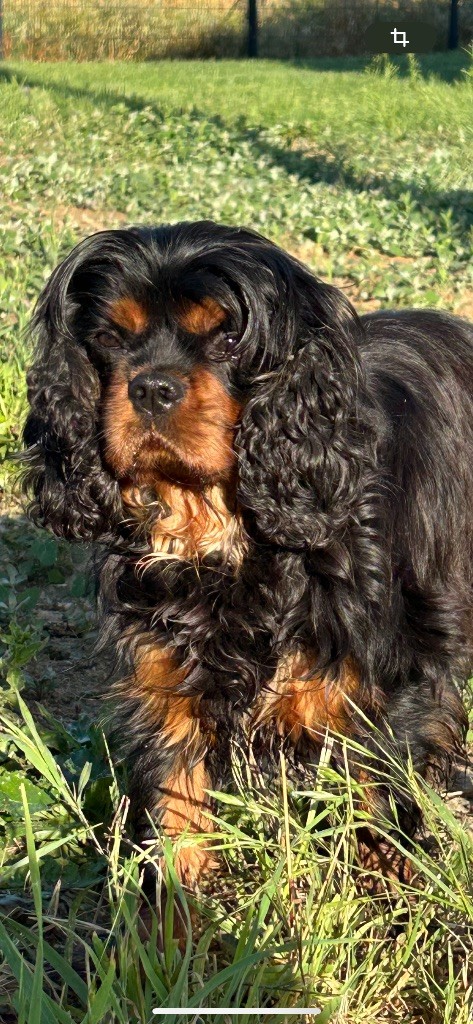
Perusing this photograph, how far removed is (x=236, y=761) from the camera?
2.87m

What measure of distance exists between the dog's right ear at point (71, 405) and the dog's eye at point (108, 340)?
8 cm

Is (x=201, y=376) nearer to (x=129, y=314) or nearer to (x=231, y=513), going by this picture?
(x=129, y=314)

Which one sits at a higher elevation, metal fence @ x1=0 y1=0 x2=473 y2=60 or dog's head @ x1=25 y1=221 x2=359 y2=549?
metal fence @ x1=0 y1=0 x2=473 y2=60

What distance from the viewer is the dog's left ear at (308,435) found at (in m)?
2.76

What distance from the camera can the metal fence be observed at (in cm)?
2238

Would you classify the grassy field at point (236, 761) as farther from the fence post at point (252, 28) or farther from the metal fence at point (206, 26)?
the fence post at point (252, 28)

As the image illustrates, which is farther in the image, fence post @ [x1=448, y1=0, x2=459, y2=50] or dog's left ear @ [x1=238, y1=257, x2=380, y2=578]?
fence post @ [x1=448, y1=0, x2=459, y2=50]

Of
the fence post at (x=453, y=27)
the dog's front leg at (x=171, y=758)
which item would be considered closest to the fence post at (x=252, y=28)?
the fence post at (x=453, y=27)

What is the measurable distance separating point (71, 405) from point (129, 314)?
1.00 ft

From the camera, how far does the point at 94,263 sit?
2844mm

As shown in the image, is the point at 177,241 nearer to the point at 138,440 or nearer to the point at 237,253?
the point at 237,253

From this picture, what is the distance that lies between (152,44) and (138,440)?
22501 mm

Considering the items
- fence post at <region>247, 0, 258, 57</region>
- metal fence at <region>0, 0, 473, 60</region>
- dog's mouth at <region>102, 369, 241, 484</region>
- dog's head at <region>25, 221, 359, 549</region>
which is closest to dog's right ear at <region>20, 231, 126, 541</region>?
dog's head at <region>25, 221, 359, 549</region>

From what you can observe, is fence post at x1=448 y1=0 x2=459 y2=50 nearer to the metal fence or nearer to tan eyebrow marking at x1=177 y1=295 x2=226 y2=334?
the metal fence
